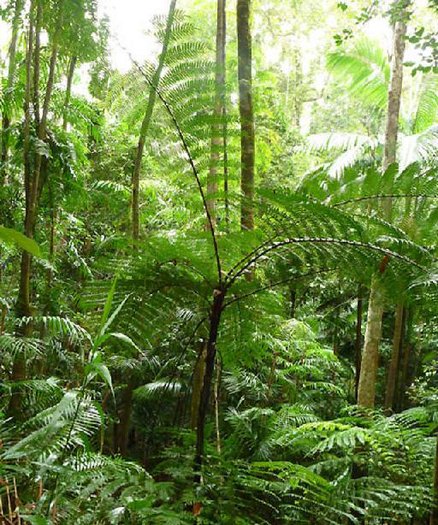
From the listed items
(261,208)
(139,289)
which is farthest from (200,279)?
(261,208)

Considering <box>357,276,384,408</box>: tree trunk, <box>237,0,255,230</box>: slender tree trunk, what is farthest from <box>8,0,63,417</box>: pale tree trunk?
<box>357,276,384,408</box>: tree trunk

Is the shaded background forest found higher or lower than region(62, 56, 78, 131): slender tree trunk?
Answer: lower

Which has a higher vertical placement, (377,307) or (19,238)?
(19,238)

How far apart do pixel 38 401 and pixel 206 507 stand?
221cm

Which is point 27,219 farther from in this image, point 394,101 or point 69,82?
point 394,101

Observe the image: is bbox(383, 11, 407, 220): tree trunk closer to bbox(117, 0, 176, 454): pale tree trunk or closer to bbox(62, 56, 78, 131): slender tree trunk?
bbox(117, 0, 176, 454): pale tree trunk

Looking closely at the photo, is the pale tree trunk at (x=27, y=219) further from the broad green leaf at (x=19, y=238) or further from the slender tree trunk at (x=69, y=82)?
the broad green leaf at (x=19, y=238)

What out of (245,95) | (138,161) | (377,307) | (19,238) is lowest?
(377,307)

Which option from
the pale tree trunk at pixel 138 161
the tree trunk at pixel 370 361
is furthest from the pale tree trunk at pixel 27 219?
the tree trunk at pixel 370 361

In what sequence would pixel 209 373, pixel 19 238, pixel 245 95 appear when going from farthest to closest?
1. pixel 245 95
2. pixel 209 373
3. pixel 19 238

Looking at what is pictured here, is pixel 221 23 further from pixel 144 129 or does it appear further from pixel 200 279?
pixel 200 279

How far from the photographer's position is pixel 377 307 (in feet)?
14.3

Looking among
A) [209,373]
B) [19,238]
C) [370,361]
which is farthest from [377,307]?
[19,238]

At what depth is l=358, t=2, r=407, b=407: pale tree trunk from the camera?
4173mm
